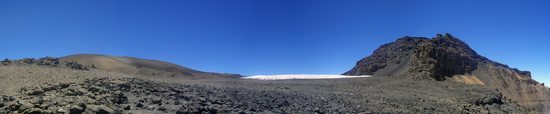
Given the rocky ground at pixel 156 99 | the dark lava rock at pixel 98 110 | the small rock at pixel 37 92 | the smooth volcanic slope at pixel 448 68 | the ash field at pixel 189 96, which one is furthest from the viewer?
the smooth volcanic slope at pixel 448 68

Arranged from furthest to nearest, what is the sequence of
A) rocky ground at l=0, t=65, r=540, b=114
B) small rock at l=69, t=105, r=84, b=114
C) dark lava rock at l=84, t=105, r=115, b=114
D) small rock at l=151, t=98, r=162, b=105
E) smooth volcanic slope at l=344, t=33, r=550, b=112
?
1. smooth volcanic slope at l=344, t=33, r=550, b=112
2. small rock at l=151, t=98, r=162, b=105
3. rocky ground at l=0, t=65, r=540, b=114
4. dark lava rock at l=84, t=105, r=115, b=114
5. small rock at l=69, t=105, r=84, b=114

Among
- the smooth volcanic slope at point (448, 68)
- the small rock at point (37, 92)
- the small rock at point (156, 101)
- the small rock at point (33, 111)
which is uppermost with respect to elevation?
the smooth volcanic slope at point (448, 68)

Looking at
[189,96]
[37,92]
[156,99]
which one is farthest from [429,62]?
[37,92]

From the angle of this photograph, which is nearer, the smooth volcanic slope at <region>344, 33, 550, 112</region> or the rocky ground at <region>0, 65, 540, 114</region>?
the rocky ground at <region>0, 65, 540, 114</region>

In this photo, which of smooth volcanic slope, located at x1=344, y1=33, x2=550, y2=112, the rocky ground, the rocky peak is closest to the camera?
the rocky ground

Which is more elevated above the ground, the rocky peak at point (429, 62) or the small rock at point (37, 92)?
the rocky peak at point (429, 62)

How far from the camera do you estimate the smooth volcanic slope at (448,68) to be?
127 feet

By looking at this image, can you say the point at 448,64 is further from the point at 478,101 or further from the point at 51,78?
the point at 51,78

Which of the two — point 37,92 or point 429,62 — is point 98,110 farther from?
point 429,62

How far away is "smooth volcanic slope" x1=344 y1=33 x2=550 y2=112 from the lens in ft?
127

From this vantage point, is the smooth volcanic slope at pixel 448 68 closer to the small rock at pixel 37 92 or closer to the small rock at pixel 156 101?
the small rock at pixel 156 101

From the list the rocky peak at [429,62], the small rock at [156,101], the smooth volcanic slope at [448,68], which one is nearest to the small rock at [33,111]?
the small rock at [156,101]

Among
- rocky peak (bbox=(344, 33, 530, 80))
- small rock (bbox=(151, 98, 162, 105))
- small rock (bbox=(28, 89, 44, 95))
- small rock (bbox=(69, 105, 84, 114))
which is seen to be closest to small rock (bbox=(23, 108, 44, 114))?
small rock (bbox=(69, 105, 84, 114))

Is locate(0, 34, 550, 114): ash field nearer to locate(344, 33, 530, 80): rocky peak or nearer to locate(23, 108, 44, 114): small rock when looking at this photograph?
locate(23, 108, 44, 114): small rock
